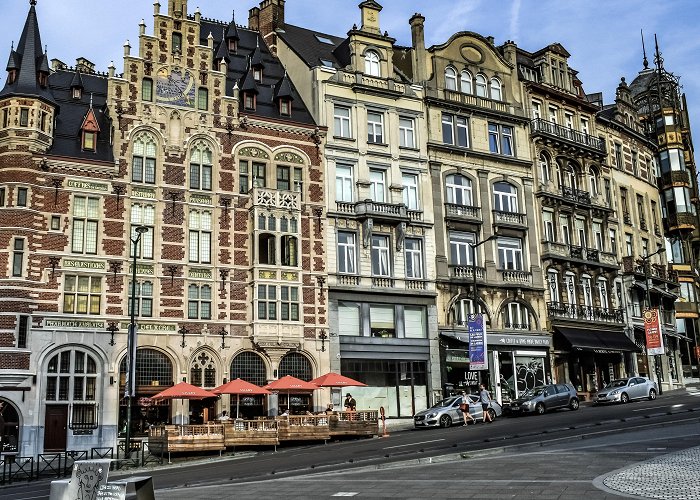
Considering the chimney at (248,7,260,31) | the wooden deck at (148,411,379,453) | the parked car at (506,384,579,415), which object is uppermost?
the chimney at (248,7,260,31)

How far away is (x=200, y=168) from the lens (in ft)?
135

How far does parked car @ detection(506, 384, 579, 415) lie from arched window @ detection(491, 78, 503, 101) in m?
20.9

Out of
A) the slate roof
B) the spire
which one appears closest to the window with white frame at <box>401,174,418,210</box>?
the slate roof

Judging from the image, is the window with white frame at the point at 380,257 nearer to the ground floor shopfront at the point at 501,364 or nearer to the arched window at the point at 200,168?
the ground floor shopfront at the point at 501,364

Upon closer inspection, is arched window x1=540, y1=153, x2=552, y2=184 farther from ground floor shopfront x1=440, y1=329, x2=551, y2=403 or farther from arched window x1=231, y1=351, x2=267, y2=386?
arched window x1=231, y1=351, x2=267, y2=386

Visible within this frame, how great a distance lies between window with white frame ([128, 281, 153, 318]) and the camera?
3806cm

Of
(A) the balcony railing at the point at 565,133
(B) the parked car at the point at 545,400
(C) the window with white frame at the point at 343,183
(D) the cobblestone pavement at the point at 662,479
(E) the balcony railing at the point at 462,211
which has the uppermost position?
(A) the balcony railing at the point at 565,133

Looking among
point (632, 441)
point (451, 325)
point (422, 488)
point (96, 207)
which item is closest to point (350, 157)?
point (451, 325)

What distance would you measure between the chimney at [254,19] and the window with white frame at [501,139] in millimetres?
15976

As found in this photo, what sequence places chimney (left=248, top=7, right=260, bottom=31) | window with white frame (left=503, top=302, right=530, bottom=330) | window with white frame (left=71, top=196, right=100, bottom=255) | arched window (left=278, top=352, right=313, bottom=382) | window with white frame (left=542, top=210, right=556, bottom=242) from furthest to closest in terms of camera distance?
window with white frame (left=542, top=210, right=556, bottom=242) < chimney (left=248, top=7, right=260, bottom=31) < window with white frame (left=503, top=302, right=530, bottom=330) < arched window (left=278, top=352, right=313, bottom=382) < window with white frame (left=71, top=196, right=100, bottom=255)

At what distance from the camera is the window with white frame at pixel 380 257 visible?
148 feet

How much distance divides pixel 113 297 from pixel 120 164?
639 cm

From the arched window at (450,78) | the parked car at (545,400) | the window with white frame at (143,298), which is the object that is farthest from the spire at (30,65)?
the parked car at (545,400)

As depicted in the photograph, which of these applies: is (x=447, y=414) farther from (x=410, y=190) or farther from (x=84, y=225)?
(x=84, y=225)
